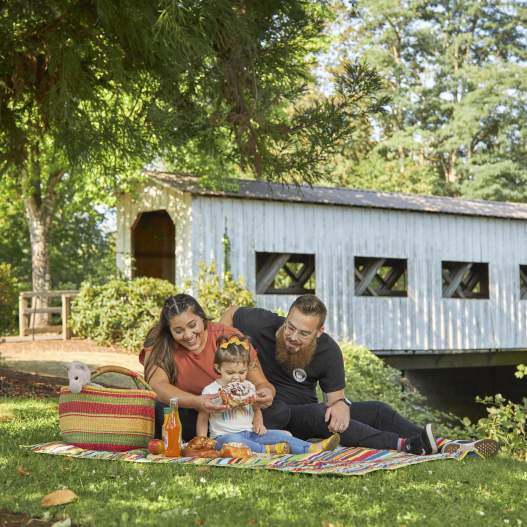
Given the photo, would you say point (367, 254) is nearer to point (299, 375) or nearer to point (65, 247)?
point (299, 375)

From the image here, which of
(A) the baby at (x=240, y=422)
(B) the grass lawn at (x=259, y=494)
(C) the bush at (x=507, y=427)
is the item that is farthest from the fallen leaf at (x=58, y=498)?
(C) the bush at (x=507, y=427)

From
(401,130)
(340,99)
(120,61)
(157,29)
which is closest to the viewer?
(157,29)

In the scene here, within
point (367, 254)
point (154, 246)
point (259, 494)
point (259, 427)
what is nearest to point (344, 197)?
point (367, 254)

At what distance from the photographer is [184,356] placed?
5191mm

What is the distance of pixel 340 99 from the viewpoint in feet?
26.6

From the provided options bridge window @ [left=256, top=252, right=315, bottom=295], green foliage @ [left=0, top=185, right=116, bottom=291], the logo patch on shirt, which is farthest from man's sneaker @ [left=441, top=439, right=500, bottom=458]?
green foliage @ [left=0, top=185, right=116, bottom=291]

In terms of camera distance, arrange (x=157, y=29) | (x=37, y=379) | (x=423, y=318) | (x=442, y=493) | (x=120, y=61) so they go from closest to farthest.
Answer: (x=442, y=493) < (x=157, y=29) < (x=120, y=61) < (x=37, y=379) < (x=423, y=318)

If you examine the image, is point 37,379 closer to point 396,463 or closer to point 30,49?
point 30,49

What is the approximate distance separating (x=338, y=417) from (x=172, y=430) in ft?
3.37

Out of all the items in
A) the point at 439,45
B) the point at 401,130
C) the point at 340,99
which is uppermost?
the point at 439,45

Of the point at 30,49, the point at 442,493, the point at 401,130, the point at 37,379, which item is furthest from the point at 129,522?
the point at 401,130

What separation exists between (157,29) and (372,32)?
28356 millimetres

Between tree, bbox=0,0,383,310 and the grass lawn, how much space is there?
11.3 feet

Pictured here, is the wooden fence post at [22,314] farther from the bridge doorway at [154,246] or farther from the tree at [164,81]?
the tree at [164,81]
